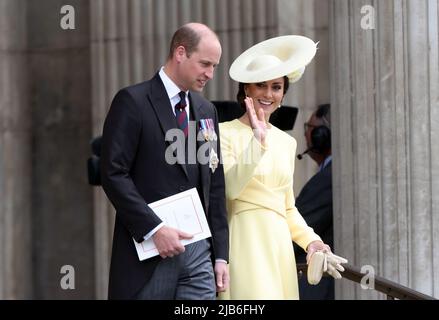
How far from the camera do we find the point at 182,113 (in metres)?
6.50

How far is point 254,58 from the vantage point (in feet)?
23.3

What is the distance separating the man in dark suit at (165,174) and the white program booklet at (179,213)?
0.12 feet

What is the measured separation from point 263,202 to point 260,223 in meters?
0.10

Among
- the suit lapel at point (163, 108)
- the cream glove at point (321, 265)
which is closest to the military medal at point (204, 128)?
the suit lapel at point (163, 108)

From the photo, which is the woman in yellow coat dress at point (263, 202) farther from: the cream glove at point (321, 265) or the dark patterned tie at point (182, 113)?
the dark patterned tie at point (182, 113)

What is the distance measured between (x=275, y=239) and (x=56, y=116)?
20.3ft

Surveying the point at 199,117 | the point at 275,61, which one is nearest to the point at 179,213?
the point at 199,117

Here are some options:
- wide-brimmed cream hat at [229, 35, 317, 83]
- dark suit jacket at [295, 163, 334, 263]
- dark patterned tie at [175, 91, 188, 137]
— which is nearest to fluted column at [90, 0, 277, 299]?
dark suit jacket at [295, 163, 334, 263]

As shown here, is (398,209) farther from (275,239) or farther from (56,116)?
(56,116)

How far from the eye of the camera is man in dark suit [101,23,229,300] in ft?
20.6

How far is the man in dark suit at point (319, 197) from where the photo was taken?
9273mm

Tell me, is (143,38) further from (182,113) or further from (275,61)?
(182,113)
